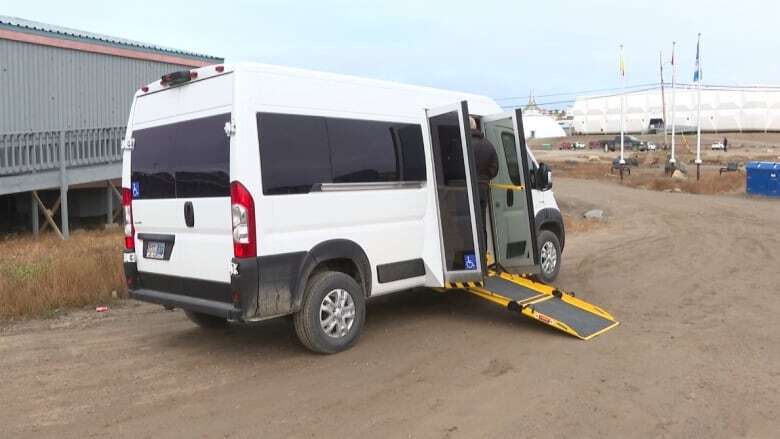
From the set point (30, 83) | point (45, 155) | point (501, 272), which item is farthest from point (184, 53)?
point (501, 272)

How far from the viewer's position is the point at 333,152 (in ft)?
19.4

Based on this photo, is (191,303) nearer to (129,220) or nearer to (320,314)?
(320,314)

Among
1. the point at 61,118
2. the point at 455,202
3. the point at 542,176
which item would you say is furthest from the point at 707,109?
the point at 455,202

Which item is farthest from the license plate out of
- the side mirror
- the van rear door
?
the side mirror

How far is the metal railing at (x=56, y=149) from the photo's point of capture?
1387 cm

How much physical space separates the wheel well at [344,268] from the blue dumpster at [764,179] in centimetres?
2103

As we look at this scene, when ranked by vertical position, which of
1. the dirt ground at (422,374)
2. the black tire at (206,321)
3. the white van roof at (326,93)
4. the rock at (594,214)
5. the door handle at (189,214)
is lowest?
the dirt ground at (422,374)

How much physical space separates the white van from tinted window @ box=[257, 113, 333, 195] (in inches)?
0.4

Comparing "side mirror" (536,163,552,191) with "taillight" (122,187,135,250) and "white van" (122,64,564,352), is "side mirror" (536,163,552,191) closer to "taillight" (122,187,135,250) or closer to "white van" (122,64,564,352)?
"white van" (122,64,564,352)

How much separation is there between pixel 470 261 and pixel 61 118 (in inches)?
579

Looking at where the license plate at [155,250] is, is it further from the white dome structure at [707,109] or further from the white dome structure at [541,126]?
the white dome structure at [541,126]

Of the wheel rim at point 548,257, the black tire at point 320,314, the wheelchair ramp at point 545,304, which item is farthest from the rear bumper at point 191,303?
the wheel rim at point 548,257

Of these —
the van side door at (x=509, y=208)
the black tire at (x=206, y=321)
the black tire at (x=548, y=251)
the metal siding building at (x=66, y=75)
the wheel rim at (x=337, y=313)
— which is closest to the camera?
the wheel rim at (x=337, y=313)

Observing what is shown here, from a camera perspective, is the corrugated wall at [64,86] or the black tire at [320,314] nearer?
the black tire at [320,314]
